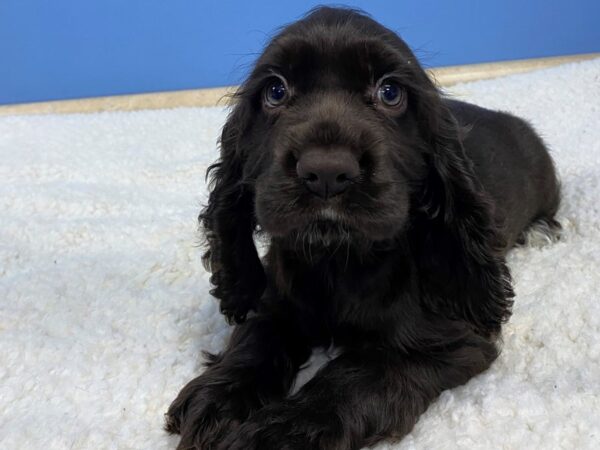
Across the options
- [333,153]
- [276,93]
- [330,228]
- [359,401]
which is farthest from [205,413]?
[276,93]

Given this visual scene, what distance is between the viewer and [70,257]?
2260 millimetres

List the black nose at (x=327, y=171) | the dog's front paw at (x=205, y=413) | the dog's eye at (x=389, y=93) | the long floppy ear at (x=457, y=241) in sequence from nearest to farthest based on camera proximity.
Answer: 1. the black nose at (x=327, y=171)
2. the dog's front paw at (x=205, y=413)
3. the dog's eye at (x=389, y=93)
4. the long floppy ear at (x=457, y=241)

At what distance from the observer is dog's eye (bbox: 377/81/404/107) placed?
1.41 metres

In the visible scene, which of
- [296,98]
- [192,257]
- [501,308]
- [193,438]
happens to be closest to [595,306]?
[501,308]

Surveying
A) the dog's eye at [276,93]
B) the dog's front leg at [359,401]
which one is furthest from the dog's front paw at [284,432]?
the dog's eye at [276,93]

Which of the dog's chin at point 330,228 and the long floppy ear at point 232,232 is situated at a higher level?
the dog's chin at point 330,228

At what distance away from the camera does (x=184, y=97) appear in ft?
14.1

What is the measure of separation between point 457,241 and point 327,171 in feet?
1.90

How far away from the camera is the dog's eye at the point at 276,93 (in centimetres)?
145

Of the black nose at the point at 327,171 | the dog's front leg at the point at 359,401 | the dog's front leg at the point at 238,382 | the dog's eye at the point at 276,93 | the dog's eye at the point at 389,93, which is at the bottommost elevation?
the dog's front leg at the point at 238,382

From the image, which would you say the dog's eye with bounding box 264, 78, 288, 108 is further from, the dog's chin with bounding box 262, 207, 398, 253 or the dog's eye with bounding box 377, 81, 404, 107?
the dog's chin with bounding box 262, 207, 398, 253

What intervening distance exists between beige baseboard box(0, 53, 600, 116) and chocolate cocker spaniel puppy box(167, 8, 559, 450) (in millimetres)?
2657

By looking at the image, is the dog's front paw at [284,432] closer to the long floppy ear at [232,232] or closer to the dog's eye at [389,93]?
the long floppy ear at [232,232]

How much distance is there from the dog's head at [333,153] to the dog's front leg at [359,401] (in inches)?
10.1
